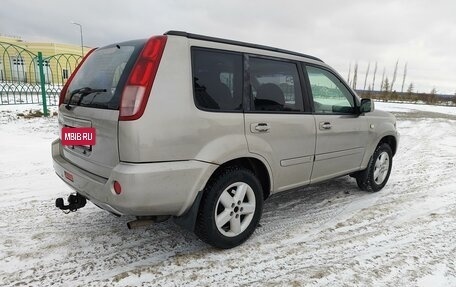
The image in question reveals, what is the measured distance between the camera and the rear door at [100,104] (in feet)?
8.02

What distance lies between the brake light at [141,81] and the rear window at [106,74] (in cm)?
8

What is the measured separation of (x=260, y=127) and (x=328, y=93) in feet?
4.45

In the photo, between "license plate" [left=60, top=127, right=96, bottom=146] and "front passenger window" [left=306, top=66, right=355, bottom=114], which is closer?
"license plate" [left=60, top=127, right=96, bottom=146]

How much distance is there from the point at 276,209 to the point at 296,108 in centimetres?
132

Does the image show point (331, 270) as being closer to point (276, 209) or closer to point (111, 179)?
point (276, 209)

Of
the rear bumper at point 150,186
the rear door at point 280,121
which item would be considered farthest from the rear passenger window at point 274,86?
the rear bumper at point 150,186

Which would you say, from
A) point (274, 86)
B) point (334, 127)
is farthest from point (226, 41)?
point (334, 127)

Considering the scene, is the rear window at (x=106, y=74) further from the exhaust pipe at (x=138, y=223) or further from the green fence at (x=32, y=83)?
the green fence at (x=32, y=83)

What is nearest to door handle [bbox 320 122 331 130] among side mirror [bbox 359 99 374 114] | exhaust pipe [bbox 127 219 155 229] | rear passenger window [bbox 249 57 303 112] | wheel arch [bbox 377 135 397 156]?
rear passenger window [bbox 249 57 303 112]

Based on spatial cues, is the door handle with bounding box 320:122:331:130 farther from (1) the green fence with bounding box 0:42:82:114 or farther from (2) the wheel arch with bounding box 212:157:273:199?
(1) the green fence with bounding box 0:42:82:114

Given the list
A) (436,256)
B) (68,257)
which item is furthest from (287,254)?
(68,257)

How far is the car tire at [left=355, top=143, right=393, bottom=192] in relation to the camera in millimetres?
4539

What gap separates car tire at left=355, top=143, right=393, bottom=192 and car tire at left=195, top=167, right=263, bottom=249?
217cm

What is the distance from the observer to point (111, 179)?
2389 millimetres
